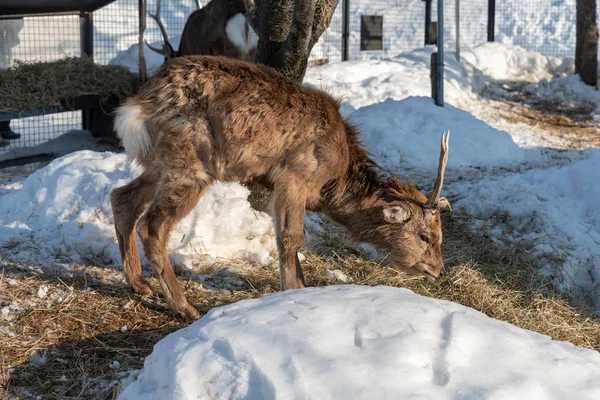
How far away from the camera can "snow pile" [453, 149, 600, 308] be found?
6.16 metres

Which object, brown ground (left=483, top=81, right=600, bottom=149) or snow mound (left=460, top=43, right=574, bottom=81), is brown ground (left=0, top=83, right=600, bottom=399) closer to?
brown ground (left=483, top=81, right=600, bottom=149)

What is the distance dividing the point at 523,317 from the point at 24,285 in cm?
343

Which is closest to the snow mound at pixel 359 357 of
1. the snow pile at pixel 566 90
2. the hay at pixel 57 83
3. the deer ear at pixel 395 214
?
the deer ear at pixel 395 214

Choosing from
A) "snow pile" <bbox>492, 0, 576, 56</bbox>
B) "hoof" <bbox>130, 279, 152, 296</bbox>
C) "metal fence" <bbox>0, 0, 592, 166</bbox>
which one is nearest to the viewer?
"hoof" <bbox>130, 279, 152, 296</bbox>

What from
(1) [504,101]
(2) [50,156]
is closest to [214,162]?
→ (2) [50,156]

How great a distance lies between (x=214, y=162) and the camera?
5180mm

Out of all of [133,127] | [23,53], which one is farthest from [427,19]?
[133,127]

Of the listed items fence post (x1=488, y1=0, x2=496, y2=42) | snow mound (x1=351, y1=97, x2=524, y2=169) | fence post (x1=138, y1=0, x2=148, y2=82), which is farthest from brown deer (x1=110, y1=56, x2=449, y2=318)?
fence post (x1=488, y1=0, x2=496, y2=42)

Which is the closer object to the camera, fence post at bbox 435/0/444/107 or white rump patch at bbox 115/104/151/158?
white rump patch at bbox 115/104/151/158

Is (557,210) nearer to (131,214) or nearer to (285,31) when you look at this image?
(285,31)

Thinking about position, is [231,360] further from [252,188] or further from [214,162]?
[252,188]

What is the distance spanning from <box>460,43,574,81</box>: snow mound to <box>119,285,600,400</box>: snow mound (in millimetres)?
12151

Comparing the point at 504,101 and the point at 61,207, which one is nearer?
the point at 61,207

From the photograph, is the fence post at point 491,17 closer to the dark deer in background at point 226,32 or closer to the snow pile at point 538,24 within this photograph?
the snow pile at point 538,24
